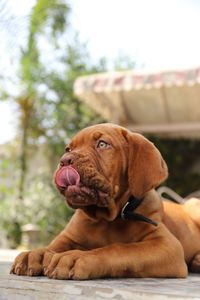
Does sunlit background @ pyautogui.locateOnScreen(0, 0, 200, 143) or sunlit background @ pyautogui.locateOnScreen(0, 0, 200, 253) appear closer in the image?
sunlit background @ pyautogui.locateOnScreen(0, 0, 200, 253)

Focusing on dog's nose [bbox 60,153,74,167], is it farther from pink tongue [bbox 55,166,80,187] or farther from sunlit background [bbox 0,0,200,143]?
sunlit background [bbox 0,0,200,143]

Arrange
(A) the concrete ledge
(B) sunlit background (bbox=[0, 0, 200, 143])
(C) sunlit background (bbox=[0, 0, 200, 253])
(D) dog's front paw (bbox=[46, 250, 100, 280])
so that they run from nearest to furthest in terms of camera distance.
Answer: (A) the concrete ledge → (D) dog's front paw (bbox=[46, 250, 100, 280]) → (C) sunlit background (bbox=[0, 0, 200, 253]) → (B) sunlit background (bbox=[0, 0, 200, 143])

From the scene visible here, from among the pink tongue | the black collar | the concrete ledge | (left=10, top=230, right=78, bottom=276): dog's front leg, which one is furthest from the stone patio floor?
the pink tongue

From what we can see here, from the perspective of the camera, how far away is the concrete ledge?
204 centimetres

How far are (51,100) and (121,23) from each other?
141 inches

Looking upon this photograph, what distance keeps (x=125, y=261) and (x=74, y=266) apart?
264 millimetres

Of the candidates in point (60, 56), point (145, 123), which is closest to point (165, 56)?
point (60, 56)

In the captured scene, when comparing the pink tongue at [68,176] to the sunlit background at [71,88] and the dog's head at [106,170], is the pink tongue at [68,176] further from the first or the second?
the sunlit background at [71,88]

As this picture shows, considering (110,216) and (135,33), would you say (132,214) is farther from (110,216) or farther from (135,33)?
(135,33)

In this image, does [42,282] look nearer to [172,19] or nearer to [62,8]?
[62,8]

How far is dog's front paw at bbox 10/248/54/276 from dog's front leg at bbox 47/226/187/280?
131 millimetres

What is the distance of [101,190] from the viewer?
2568 mm

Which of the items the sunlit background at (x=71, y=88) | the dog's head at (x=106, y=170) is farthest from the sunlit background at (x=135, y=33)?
the dog's head at (x=106, y=170)

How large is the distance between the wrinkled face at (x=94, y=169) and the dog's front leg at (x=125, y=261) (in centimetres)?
26
